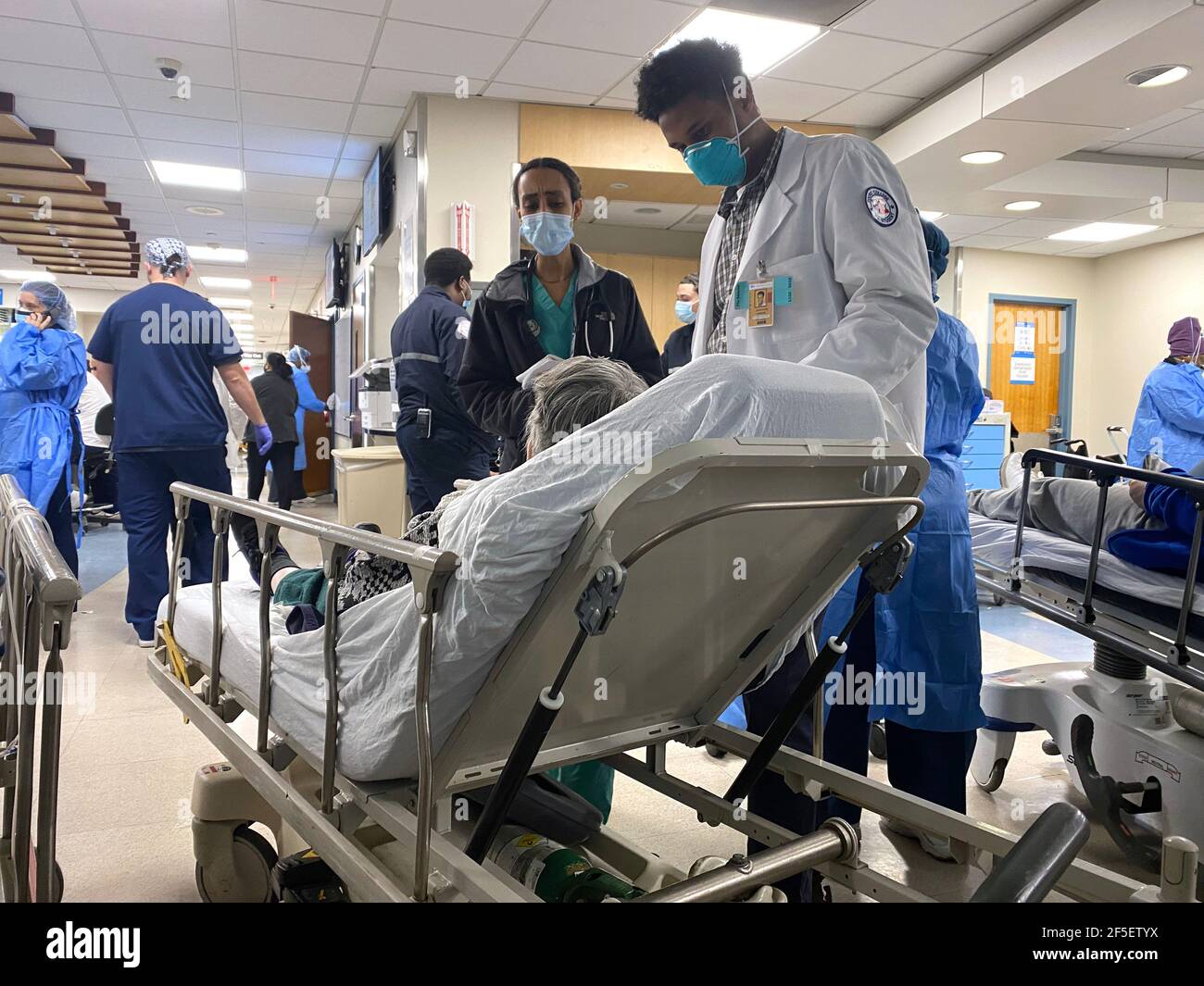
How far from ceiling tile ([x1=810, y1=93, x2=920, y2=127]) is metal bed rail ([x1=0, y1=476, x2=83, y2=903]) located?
5.04 meters

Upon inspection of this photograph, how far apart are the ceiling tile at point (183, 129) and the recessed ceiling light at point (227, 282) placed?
6.57 m

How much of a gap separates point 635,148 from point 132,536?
3.52 metres

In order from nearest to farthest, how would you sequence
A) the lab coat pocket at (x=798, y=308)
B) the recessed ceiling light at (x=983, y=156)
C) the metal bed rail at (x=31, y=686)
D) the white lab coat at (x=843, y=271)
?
the metal bed rail at (x=31, y=686) < the white lab coat at (x=843, y=271) < the lab coat pocket at (x=798, y=308) < the recessed ceiling light at (x=983, y=156)

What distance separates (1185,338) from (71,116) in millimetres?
6768

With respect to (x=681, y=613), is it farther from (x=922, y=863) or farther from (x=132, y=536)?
(x=132, y=536)

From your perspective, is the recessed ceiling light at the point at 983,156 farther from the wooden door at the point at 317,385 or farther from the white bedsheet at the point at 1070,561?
the wooden door at the point at 317,385

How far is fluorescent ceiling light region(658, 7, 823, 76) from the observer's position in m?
4.12

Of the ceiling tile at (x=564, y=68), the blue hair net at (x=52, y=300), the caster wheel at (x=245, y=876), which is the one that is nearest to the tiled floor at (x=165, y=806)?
the caster wheel at (x=245, y=876)

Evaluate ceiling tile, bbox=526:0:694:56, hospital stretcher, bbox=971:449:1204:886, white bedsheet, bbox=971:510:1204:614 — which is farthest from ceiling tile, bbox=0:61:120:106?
hospital stretcher, bbox=971:449:1204:886

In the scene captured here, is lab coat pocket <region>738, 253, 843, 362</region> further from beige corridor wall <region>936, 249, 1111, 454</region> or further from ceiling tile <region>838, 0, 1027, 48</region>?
beige corridor wall <region>936, 249, 1111, 454</region>

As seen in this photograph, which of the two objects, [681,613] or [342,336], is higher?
[342,336]

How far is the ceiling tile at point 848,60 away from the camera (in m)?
4.36
